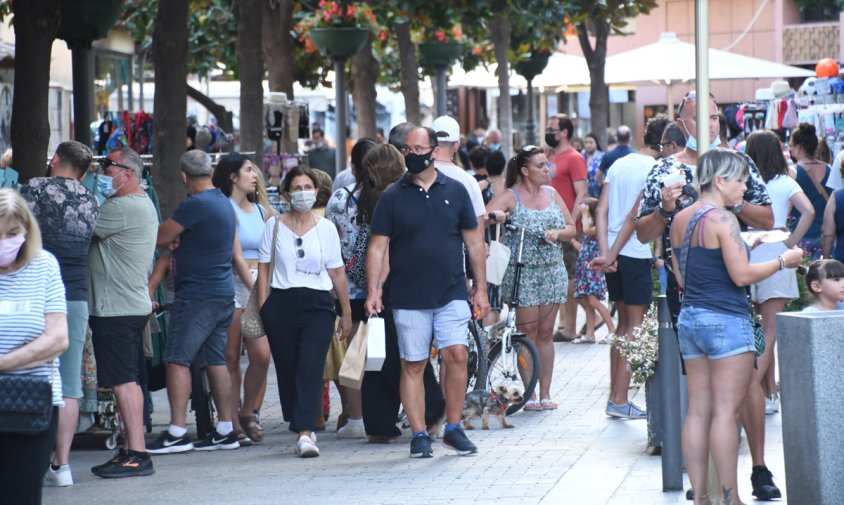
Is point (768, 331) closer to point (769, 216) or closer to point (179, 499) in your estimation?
point (769, 216)

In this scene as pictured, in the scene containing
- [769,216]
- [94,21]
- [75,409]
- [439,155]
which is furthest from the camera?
[94,21]

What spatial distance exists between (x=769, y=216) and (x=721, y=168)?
3.42 feet

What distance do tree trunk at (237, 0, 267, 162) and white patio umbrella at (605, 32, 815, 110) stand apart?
1025cm

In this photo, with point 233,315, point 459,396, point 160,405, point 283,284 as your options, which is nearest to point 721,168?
point 459,396

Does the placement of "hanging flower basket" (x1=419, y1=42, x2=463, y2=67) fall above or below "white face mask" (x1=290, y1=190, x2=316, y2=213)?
above

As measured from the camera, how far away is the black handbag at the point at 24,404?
19.0 feet

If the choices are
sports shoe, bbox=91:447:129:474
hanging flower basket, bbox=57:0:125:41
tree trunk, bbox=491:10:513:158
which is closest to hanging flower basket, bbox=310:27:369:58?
tree trunk, bbox=491:10:513:158

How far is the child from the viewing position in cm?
857

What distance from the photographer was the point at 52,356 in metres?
6.08

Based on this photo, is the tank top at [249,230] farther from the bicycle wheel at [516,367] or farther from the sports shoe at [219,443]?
the bicycle wheel at [516,367]

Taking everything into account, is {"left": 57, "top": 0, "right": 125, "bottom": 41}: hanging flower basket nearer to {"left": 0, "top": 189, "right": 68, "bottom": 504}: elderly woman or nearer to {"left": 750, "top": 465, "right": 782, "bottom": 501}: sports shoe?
{"left": 0, "top": 189, "right": 68, "bottom": 504}: elderly woman

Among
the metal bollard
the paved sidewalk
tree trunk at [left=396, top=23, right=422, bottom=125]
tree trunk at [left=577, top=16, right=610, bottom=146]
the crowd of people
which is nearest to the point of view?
the crowd of people

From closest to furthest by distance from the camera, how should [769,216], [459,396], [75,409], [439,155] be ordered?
[769,216]
[75,409]
[459,396]
[439,155]

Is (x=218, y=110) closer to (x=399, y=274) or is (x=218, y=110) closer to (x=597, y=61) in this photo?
(x=597, y=61)
